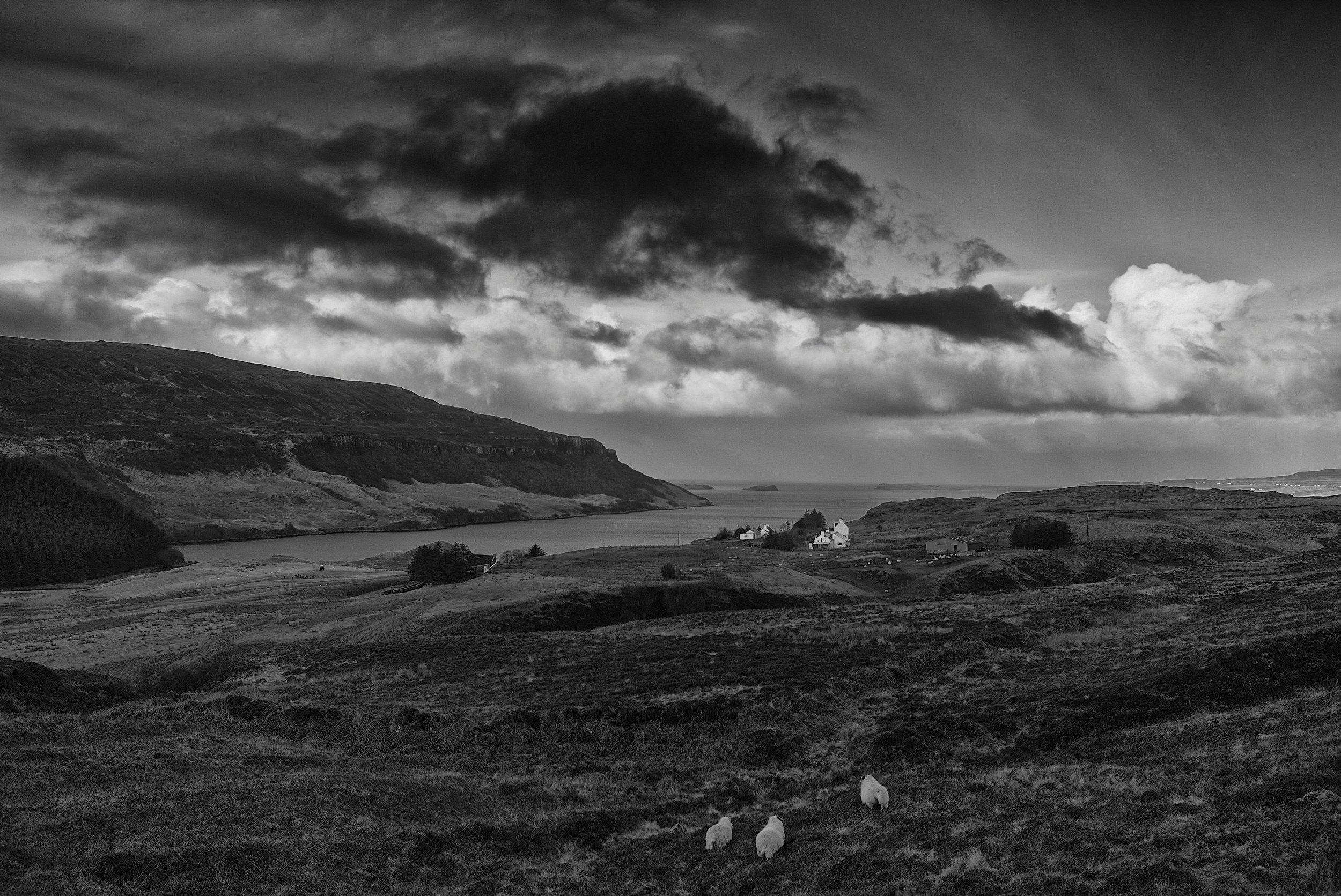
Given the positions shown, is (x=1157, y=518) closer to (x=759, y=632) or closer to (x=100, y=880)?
(x=759, y=632)

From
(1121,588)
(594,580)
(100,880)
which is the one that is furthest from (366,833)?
(1121,588)

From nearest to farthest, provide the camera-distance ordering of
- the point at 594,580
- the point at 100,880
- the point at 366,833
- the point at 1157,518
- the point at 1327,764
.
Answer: the point at 100,880
the point at 1327,764
the point at 366,833
the point at 594,580
the point at 1157,518

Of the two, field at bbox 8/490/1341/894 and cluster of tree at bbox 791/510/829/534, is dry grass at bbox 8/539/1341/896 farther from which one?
cluster of tree at bbox 791/510/829/534

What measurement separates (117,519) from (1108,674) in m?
184

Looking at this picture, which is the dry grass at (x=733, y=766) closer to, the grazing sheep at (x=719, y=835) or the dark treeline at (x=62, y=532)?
the grazing sheep at (x=719, y=835)

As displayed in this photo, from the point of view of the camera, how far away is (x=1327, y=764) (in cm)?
1416

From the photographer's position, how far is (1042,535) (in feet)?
277

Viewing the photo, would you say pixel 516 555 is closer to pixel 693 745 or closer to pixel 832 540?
pixel 832 540

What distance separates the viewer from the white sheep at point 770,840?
A: 15.3m

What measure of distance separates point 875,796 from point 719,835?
401 cm

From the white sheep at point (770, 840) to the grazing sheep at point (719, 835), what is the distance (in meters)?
0.79

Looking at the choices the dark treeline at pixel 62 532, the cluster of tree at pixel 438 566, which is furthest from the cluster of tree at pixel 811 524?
the dark treeline at pixel 62 532

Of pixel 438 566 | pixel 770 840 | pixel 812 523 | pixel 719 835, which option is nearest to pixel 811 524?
pixel 812 523

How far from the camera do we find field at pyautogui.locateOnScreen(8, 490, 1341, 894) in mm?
13398
